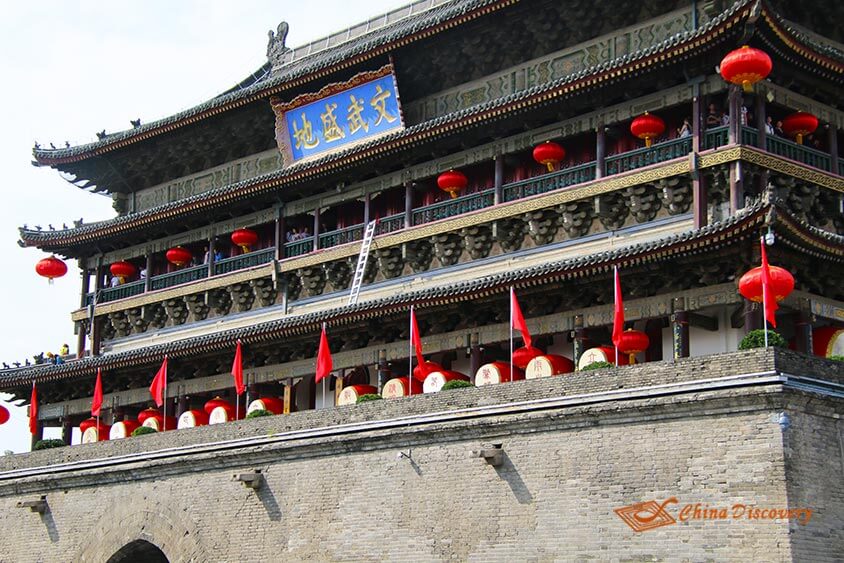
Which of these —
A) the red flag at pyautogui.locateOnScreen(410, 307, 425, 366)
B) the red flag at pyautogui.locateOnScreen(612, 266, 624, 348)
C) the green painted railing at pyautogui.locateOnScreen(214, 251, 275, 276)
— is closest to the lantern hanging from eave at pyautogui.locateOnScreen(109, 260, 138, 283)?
the green painted railing at pyautogui.locateOnScreen(214, 251, 275, 276)

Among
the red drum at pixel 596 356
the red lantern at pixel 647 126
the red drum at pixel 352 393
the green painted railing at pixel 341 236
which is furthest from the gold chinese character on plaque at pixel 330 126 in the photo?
the red drum at pixel 596 356

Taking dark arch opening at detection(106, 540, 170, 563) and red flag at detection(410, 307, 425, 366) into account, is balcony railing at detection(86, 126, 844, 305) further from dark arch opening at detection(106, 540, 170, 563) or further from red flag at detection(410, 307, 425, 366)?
dark arch opening at detection(106, 540, 170, 563)

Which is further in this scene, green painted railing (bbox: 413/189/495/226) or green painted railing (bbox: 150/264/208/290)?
green painted railing (bbox: 150/264/208/290)

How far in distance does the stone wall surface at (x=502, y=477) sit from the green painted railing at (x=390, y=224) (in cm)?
571

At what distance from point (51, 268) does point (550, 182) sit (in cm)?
1594

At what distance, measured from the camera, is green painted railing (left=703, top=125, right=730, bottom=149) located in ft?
77.2

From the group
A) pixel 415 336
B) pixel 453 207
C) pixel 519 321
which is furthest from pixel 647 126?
pixel 415 336

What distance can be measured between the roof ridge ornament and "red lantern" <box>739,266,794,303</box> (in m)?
18.2

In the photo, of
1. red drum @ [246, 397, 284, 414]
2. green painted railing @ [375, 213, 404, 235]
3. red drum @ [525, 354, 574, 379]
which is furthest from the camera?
red drum @ [246, 397, 284, 414]

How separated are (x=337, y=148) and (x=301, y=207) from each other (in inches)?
67.4

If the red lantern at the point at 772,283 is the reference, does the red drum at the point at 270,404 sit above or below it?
below

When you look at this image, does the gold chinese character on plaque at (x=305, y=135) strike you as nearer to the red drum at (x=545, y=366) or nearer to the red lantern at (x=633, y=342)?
the red drum at (x=545, y=366)

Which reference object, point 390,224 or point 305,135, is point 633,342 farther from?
point 305,135

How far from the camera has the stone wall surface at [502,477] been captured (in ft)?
59.5
